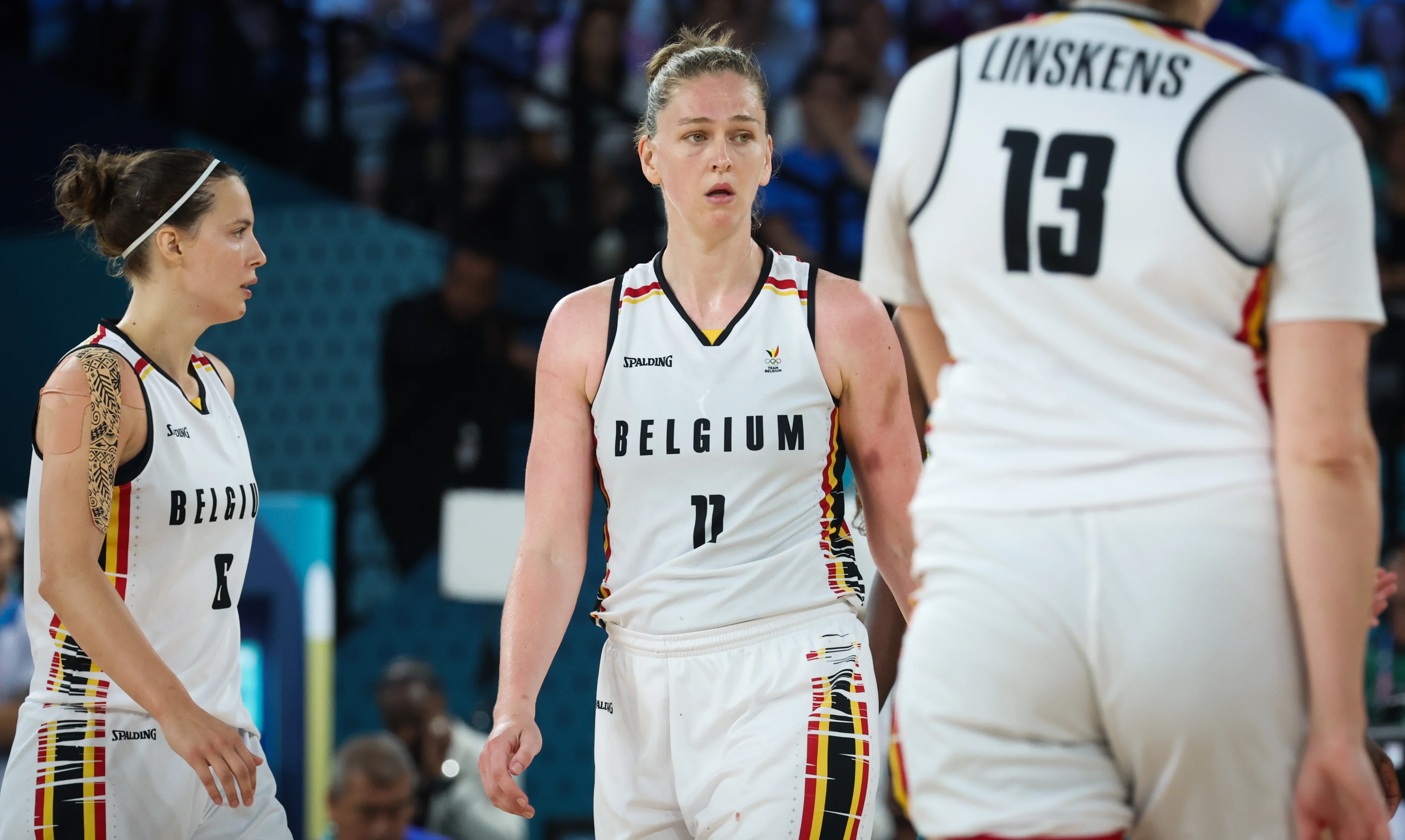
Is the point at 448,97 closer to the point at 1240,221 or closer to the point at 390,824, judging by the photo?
the point at 390,824

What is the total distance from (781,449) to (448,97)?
540 centimetres

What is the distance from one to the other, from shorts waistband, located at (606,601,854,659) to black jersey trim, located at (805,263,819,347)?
20.0 inches

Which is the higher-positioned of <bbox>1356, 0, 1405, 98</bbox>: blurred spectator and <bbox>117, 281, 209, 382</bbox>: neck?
<bbox>1356, 0, 1405, 98</bbox>: blurred spectator

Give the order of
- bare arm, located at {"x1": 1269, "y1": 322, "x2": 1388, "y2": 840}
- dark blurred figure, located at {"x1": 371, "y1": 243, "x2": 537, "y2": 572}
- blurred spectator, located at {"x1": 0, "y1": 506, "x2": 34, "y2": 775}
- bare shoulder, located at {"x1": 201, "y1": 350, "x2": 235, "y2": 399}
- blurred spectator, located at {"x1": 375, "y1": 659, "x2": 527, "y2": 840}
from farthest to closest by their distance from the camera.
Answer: dark blurred figure, located at {"x1": 371, "y1": 243, "x2": 537, "y2": 572} < blurred spectator, located at {"x1": 375, "y1": 659, "x2": 527, "y2": 840} < blurred spectator, located at {"x1": 0, "y1": 506, "x2": 34, "y2": 775} < bare shoulder, located at {"x1": 201, "y1": 350, "x2": 235, "y2": 399} < bare arm, located at {"x1": 1269, "y1": 322, "x2": 1388, "y2": 840}

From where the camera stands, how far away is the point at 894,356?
2896 mm

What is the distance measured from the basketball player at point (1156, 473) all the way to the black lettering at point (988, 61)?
0.03 m

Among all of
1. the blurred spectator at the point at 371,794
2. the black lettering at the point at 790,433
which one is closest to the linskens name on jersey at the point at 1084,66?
the black lettering at the point at 790,433

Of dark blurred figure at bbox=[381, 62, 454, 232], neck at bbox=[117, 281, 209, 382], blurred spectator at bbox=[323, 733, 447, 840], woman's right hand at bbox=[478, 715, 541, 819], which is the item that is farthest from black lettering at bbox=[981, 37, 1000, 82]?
dark blurred figure at bbox=[381, 62, 454, 232]

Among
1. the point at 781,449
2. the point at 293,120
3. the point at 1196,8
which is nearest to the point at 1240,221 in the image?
the point at 1196,8

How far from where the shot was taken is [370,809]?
16.3 feet

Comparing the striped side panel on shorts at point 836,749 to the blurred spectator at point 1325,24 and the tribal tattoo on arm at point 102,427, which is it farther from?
the blurred spectator at point 1325,24

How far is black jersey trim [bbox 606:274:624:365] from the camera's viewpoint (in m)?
2.90

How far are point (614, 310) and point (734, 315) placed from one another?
0.23 m

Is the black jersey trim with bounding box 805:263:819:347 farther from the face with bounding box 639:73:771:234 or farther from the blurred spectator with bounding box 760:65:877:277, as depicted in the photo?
the blurred spectator with bounding box 760:65:877:277
